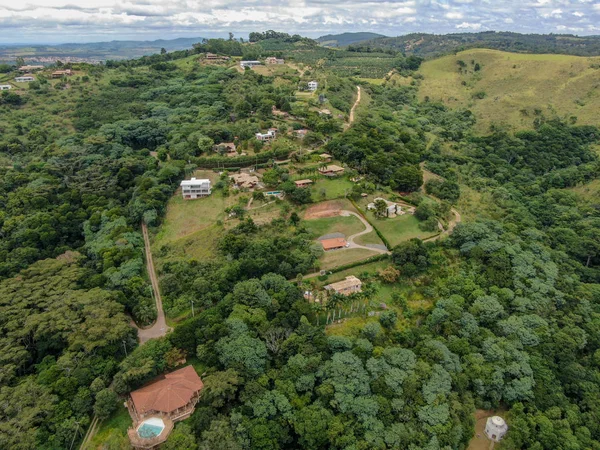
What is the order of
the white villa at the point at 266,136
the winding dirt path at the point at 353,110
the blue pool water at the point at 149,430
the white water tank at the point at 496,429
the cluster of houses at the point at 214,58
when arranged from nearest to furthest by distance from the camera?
the blue pool water at the point at 149,430, the white water tank at the point at 496,429, the white villa at the point at 266,136, the winding dirt path at the point at 353,110, the cluster of houses at the point at 214,58

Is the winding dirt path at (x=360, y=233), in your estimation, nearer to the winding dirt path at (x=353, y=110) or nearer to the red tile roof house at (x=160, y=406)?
the red tile roof house at (x=160, y=406)

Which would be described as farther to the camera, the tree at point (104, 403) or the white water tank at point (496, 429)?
the white water tank at point (496, 429)

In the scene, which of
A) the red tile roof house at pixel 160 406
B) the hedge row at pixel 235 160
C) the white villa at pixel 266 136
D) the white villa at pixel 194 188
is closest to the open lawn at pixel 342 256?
the red tile roof house at pixel 160 406

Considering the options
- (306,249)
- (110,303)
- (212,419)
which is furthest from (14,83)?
(212,419)

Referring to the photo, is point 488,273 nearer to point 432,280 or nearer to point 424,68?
point 432,280

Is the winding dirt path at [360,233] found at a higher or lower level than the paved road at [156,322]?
higher

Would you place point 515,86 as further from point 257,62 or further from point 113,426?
point 113,426

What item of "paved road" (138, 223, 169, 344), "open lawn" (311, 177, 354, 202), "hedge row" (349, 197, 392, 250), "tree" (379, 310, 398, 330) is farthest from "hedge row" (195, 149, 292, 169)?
"tree" (379, 310, 398, 330)

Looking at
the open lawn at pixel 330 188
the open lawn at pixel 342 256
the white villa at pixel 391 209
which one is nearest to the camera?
the open lawn at pixel 342 256
